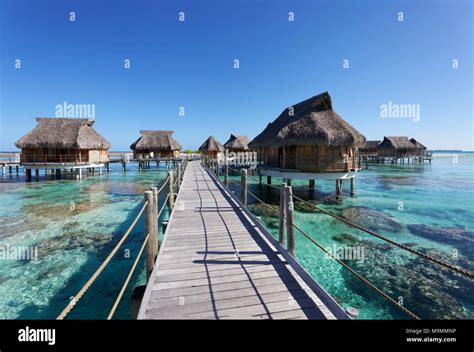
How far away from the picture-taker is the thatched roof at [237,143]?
37906 millimetres

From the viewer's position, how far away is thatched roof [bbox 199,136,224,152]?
128 feet

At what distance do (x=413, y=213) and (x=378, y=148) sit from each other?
146 ft

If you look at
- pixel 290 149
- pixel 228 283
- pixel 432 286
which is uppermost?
pixel 290 149

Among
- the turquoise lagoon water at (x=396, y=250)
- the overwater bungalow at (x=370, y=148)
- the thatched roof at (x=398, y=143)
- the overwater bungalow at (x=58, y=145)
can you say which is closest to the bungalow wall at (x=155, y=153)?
the overwater bungalow at (x=58, y=145)

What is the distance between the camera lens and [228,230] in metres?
5.42

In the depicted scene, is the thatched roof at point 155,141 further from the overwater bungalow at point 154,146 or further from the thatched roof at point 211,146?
the thatched roof at point 211,146

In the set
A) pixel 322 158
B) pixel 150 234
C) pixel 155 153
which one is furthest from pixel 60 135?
pixel 150 234

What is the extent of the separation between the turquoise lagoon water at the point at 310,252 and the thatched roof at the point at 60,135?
9625 millimetres

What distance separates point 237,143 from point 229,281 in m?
35.7

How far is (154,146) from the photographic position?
114 ft

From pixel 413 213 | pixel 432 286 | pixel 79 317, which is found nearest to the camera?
pixel 79 317

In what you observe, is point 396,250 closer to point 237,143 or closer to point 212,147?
point 237,143
